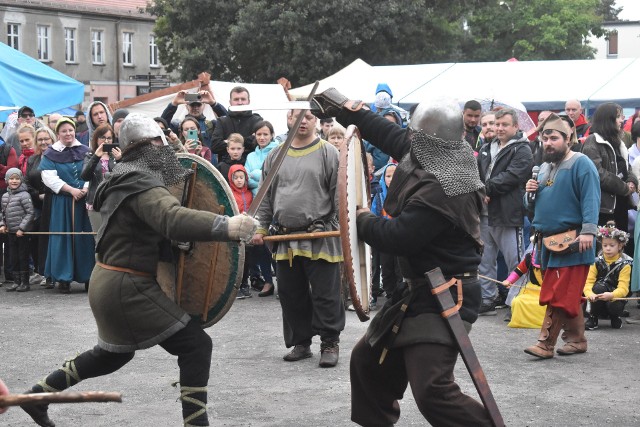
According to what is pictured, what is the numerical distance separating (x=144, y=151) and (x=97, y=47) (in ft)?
172

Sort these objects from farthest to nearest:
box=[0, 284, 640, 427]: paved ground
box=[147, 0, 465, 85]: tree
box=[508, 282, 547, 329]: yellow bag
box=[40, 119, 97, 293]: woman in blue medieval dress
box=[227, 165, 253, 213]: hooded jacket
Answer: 1. box=[147, 0, 465, 85]: tree
2. box=[40, 119, 97, 293]: woman in blue medieval dress
3. box=[227, 165, 253, 213]: hooded jacket
4. box=[508, 282, 547, 329]: yellow bag
5. box=[0, 284, 640, 427]: paved ground

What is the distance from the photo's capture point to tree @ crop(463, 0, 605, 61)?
4784 cm

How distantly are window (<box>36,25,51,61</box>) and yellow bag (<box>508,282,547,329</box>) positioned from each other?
47.3m

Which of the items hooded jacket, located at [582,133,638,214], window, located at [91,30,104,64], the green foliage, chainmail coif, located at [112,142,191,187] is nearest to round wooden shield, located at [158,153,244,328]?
chainmail coif, located at [112,142,191,187]

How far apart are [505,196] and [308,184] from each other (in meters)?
2.76

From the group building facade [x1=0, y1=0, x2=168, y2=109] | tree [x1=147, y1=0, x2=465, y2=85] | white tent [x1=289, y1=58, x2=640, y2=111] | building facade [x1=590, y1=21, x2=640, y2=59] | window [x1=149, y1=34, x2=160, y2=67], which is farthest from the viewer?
building facade [x1=590, y1=21, x2=640, y2=59]

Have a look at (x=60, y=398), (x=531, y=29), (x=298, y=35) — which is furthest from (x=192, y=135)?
(x=531, y=29)

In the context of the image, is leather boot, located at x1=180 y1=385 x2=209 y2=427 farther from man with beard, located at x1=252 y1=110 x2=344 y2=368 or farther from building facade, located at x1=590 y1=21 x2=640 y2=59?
building facade, located at x1=590 y1=21 x2=640 y2=59

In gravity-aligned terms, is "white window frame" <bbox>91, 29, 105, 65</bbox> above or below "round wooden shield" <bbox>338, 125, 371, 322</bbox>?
above

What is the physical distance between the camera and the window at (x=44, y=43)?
52.8 m

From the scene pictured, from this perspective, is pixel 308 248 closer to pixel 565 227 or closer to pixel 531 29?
pixel 565 227

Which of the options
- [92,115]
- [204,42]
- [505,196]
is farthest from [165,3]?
[505,196]

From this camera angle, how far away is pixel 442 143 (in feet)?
15.3

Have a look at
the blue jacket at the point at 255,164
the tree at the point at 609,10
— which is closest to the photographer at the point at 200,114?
the blue jacket at the point at 255,164
